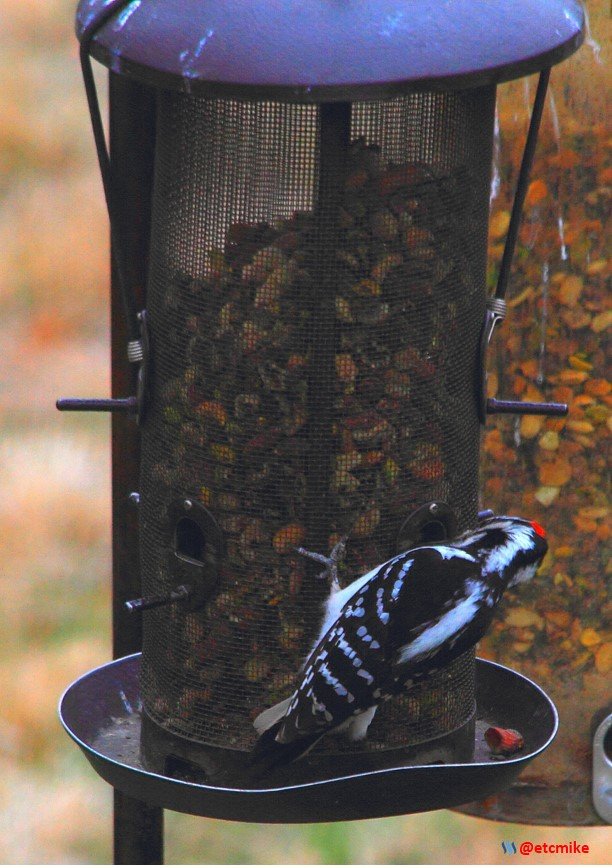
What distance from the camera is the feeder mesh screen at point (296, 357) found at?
11.4ft

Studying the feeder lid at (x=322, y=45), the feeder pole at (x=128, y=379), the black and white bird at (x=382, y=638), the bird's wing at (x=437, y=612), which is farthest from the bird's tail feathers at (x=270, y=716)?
the feeder lid at (x=322, y=45)

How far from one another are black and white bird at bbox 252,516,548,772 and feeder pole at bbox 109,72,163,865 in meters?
0.53

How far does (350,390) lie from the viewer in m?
3.58

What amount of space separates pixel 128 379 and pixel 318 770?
3.29 ft

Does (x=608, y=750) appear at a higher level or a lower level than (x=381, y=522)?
lower

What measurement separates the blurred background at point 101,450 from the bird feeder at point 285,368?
26.6 inches

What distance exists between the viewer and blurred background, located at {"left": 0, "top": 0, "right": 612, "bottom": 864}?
14.6 ft

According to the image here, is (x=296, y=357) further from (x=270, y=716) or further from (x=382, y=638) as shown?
(x=270, y=716)

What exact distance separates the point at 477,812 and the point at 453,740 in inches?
41.6

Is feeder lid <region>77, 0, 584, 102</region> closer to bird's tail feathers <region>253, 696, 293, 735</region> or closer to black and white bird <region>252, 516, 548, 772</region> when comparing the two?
black and white bird <region>252, 516, 548, 772</region>

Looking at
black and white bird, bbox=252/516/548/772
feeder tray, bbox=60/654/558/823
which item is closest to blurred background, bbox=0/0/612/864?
feeder tray, bbox=60/654/558/823

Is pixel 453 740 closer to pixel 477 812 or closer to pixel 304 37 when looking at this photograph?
pixel 477 812

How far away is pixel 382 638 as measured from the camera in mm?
3613

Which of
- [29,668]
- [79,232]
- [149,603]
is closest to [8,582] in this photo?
[29,668]
